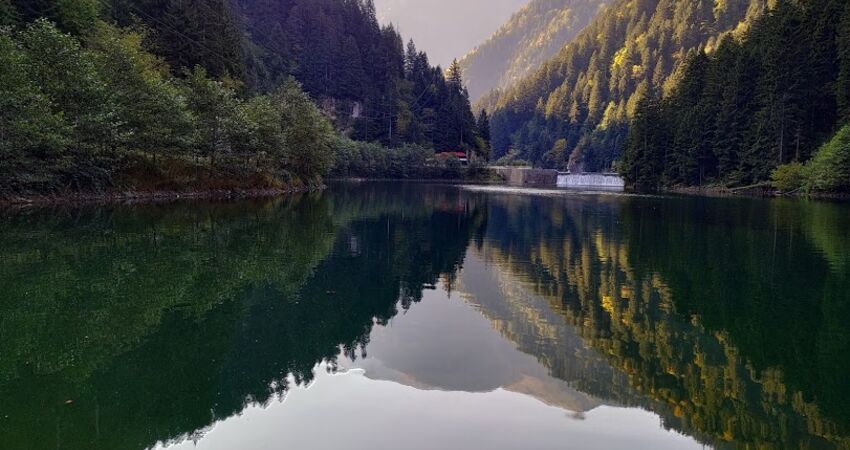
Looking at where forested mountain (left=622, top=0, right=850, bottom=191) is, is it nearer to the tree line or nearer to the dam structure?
the dam structure

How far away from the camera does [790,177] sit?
6081 centimetres

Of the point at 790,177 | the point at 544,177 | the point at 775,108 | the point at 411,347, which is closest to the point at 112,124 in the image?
the point at 411,347

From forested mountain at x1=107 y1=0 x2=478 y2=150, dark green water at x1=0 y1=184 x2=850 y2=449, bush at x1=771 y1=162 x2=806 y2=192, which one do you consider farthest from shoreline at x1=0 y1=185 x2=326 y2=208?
forested mountain at x1=107 y1=0 x2=478 y2=150

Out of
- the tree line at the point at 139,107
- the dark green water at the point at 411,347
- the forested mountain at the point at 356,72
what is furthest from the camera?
the forested mountain at the point at 356,72

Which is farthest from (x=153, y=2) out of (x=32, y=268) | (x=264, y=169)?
(x=32, y=268)

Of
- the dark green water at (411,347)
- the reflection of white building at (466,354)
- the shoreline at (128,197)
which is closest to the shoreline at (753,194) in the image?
the dark green water at (411,347)

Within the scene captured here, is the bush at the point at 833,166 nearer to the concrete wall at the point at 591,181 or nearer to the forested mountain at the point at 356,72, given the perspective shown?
the concrete wall at the point at 591,181

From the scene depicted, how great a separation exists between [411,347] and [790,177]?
63.6m

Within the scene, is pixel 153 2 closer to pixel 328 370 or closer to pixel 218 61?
pixel 218 61

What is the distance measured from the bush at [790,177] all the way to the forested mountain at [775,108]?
0.10 m

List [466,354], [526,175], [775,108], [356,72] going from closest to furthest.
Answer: [466,354]
[775,108]
[526,175]
[356,72]

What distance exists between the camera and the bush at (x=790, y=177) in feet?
196

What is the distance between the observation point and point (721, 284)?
50.8 ft

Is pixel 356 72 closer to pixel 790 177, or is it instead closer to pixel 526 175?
pixel 526 175
